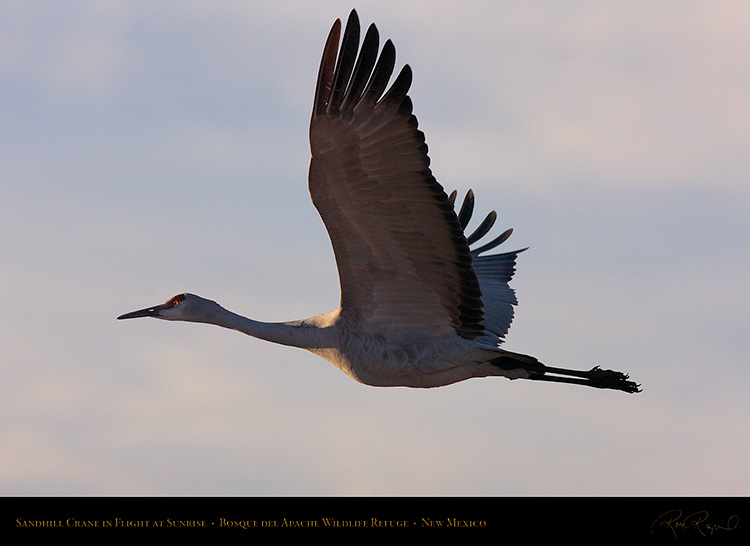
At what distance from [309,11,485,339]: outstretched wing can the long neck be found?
0.29m

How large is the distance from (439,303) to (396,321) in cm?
50

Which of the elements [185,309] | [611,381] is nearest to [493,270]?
[611,381]

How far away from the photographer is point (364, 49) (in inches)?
389

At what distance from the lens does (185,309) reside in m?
12.1

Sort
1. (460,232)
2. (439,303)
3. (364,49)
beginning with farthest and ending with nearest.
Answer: (439,303), (460,232), (364,49)

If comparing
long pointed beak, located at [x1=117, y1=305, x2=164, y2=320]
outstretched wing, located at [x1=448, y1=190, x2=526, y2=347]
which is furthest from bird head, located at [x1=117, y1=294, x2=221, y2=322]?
outstretched wing, located at [x1=448, y1=190, x2=526, y2=347]

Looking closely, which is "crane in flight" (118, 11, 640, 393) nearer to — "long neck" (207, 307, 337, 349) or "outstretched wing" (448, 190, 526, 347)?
"long neck" (207, 307, 337, 349)

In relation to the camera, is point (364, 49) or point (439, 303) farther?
point (439, 303)

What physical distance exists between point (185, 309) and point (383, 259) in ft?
8.11

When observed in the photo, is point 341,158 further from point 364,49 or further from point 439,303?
point 439,303

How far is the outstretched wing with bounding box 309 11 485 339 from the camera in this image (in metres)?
9.91
